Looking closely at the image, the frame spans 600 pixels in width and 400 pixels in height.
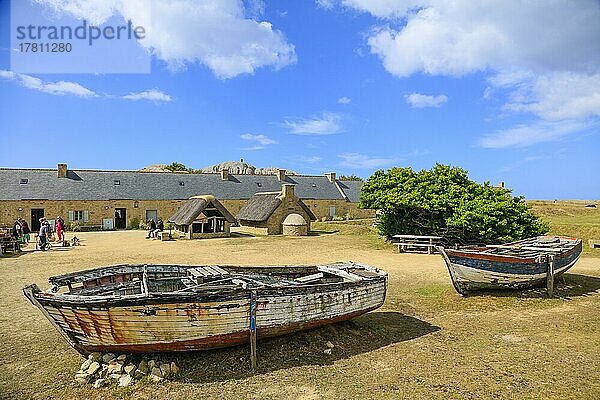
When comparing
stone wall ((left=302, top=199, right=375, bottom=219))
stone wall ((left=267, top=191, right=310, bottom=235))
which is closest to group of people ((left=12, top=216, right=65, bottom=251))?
stone wall ((left=267, top=191, right=310, bottom=235))

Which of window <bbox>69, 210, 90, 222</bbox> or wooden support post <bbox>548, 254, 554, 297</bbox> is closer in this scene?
wooden support post <bbox>548, 254, 554, 297</bbox>

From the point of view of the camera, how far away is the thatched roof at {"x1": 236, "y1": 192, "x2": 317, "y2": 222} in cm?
3083

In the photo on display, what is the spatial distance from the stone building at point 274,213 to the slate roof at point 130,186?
8424 mm

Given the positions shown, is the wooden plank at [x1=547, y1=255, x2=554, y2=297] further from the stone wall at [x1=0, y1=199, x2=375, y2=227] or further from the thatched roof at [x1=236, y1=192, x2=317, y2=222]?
the stone wall at [x1=0, y1=199, x2=375, y2=227]

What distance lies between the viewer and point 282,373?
668cm

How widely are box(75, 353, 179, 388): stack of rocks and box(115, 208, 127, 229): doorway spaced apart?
102 feet

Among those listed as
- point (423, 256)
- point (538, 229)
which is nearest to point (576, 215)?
point (538, 229)

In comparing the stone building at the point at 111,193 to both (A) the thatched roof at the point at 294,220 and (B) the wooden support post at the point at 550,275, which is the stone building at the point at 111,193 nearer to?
(A) the thatched roof at the point at 294,220

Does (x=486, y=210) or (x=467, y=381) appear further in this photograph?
(x=486, y=210)

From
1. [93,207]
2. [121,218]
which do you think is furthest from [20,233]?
[121,218]

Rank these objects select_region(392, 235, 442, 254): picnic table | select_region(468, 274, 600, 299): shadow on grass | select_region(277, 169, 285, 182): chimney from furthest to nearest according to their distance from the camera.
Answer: select_region(277, 169, 285, 182): chimney, select_region(392, 235, 442, 254): picnic table, select_region(468, 274, 600, 299): shadow on grass

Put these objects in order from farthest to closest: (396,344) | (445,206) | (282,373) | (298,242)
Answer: (298,242)
(445,206)
(396,344)
(282,373)

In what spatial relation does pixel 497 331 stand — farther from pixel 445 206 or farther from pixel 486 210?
pixel 445 206

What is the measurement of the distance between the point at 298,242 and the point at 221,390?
1960 cm
